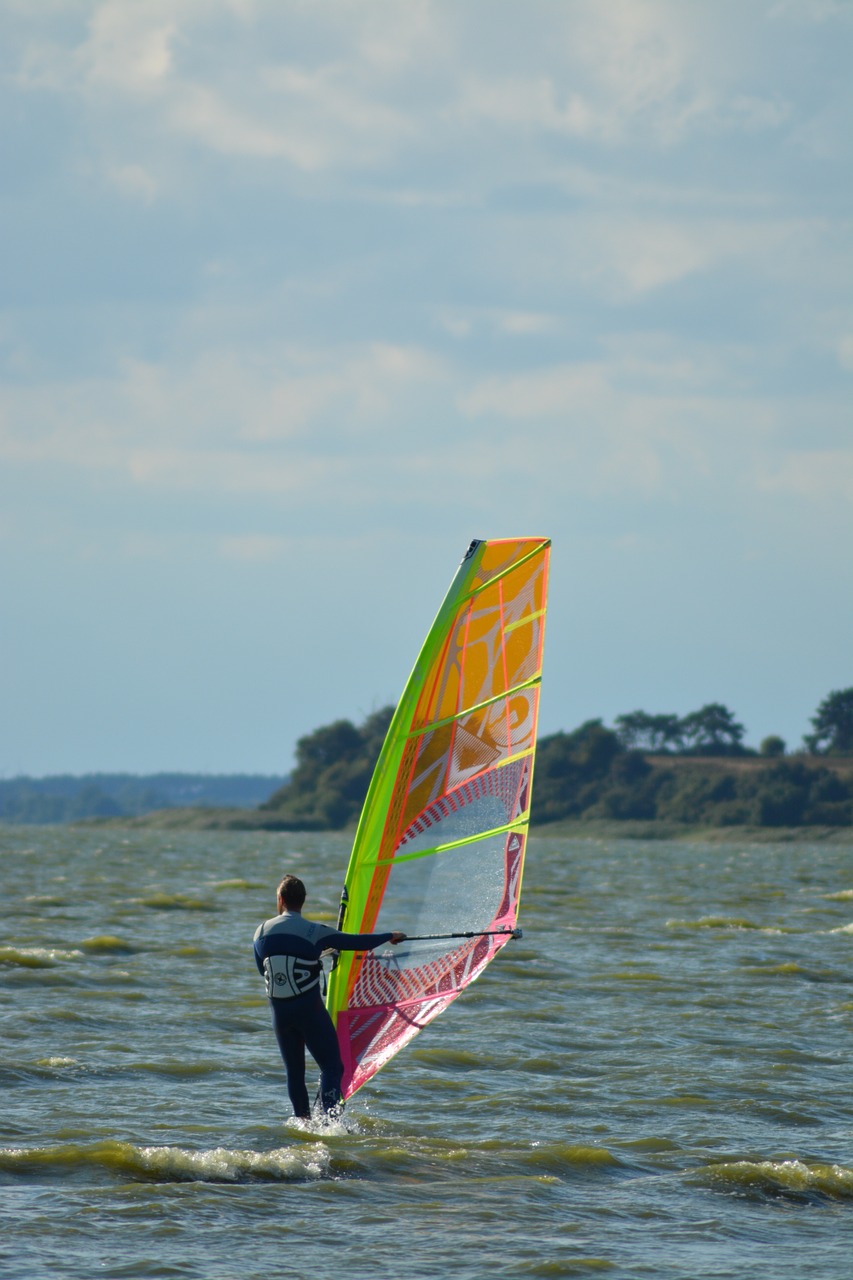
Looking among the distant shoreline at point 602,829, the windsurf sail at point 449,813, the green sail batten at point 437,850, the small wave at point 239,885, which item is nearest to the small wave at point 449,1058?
the windsurf sail at point 449,813

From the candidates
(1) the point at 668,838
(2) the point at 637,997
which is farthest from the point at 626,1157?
(1) the point at 668,838

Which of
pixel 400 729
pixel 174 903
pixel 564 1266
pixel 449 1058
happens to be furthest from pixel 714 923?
pixel 564 1266

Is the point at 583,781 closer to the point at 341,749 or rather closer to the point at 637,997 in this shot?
the point at 341,749

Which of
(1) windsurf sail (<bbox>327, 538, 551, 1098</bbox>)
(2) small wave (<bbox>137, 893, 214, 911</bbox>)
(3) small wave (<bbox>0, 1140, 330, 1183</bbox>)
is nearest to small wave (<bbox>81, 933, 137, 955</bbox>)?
(2) small wave (<bbox>137, 893, 214, 911</bbox>)

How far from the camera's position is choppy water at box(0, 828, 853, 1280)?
893 cm

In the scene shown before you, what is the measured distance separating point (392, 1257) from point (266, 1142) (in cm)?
271

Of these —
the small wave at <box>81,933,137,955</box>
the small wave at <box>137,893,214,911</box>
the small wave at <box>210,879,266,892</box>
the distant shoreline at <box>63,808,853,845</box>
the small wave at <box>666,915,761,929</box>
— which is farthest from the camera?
the distant shoreline at <box>63,808,853,845</box>

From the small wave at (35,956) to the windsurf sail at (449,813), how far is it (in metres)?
10.9

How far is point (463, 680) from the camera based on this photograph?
35.6 ft

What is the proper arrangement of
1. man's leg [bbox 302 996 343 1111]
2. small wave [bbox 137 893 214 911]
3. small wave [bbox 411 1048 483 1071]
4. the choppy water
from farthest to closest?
small wave [bbox 137 893 214 911], small wave [bbox 411 1048 483 1071], man's leg [bbox 302 996 343 1111], the choppy water

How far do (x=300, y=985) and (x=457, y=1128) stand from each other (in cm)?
241

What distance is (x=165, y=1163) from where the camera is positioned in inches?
411

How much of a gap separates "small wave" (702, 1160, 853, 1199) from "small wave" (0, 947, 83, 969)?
1243cm

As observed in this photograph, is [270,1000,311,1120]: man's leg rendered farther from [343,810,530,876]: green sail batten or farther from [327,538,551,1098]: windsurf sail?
[343,810,530,876]: green sail batten
